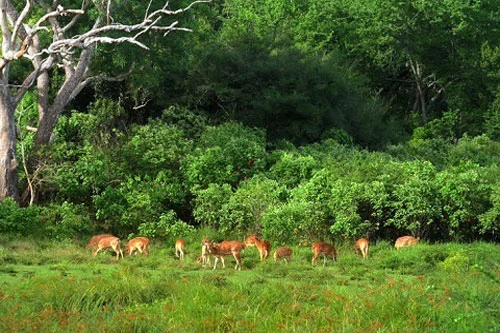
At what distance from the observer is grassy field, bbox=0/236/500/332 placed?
31.3 ft

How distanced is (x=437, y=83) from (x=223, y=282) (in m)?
27.7

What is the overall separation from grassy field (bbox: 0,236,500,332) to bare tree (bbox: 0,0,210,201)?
4708mm

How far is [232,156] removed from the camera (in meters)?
19.4

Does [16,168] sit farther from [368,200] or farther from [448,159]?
[448,159]

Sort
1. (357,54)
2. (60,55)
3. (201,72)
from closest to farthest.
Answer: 1. (60,55)
2. (201,72)
3. (357,54)

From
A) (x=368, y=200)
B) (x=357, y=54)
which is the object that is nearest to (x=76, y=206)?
(x=368, y=200)

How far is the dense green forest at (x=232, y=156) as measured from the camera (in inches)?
653

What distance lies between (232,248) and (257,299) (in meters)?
3.57

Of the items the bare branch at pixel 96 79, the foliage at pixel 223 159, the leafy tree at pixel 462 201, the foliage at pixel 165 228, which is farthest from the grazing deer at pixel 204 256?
the bare branch at pixel 96 79

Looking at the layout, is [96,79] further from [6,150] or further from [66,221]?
[66,221]

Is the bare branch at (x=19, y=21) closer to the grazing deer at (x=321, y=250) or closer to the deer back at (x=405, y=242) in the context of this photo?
the grazing deer at (x=321, y=250)

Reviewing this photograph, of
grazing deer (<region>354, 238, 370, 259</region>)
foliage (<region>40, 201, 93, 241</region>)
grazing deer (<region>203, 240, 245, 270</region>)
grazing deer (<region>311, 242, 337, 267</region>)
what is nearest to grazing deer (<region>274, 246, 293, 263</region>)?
grazing deer (<region>311, 242, 337, 267</region>)

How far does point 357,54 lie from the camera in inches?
1439

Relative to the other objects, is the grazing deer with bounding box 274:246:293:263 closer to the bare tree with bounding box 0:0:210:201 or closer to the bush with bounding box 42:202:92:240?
the bush with bounding box 42:202:92:240
